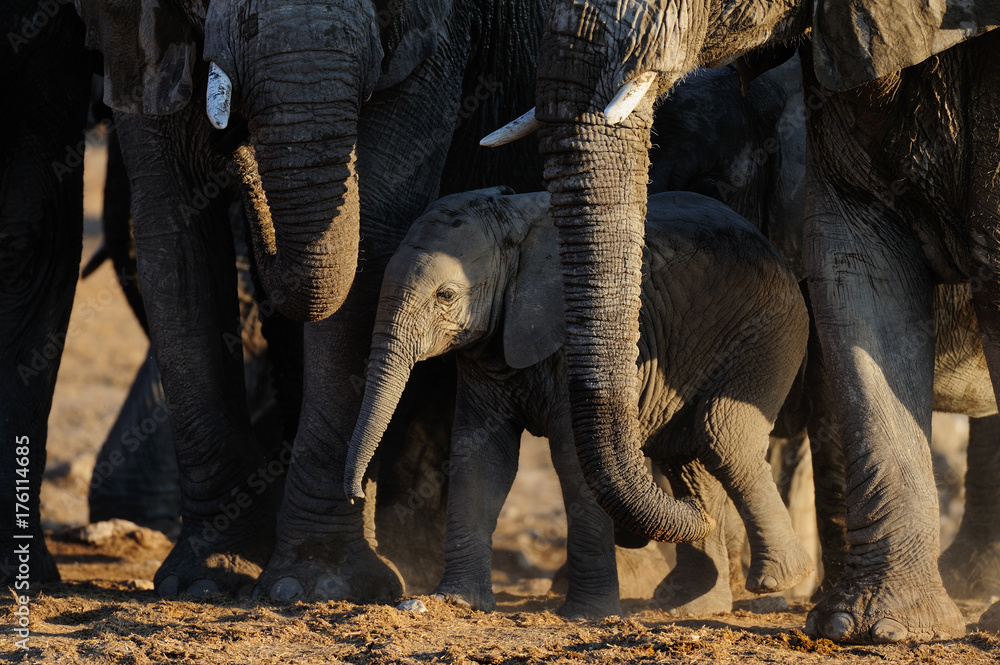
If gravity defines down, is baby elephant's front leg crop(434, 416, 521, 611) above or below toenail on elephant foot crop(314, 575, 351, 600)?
above

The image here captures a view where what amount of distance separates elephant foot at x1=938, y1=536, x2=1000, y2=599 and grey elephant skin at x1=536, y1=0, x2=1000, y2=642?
5.88ft

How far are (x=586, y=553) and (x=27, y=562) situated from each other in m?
2.00

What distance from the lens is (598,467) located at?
12.6 feet

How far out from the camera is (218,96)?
13.4ft

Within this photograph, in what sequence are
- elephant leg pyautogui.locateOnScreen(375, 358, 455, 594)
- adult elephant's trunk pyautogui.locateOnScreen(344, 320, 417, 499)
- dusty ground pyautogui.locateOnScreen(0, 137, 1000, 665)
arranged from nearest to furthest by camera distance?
dusty ground pyautogui.locateOnScreen(0, 137, 1000, 665)
adult elephant's trunk pyautogui.locateOnScreen(344, 320, 417, 499)
elephant leg pyautogui.locateOnScreen(375, 358, 455, 594)

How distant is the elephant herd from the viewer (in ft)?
12.5

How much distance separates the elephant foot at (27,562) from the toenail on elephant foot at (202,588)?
1.94 feet

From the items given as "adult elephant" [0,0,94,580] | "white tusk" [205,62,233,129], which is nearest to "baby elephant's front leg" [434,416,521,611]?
"white tusk" [205,62,233,129]

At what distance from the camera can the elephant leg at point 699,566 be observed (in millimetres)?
4879

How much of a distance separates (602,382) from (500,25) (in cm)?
191

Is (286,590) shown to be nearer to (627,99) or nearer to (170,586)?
(170,586)

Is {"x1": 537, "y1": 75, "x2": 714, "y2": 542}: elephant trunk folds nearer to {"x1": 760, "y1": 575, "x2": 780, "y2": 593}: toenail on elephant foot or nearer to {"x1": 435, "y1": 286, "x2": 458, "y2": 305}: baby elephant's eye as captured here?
{"x1": 435, "y1": 286, "x2": 458, "y2": 305}: baby elephant's eye

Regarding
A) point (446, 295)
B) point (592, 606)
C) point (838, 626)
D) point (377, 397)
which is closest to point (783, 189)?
point (446, 295)

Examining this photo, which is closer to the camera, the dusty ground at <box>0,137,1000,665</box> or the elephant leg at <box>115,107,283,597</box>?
the dusty ground at <box>0,137,1000,665</box>
